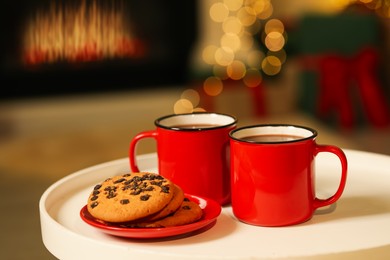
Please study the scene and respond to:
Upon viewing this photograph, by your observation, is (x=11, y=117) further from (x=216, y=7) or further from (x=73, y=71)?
(x=216, y=7)

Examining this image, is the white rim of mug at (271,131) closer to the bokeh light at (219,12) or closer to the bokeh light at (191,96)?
the bokeh light at (191,96)

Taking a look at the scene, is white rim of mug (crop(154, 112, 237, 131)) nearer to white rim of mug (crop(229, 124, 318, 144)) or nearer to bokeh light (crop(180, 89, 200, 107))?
white rim of mug (crop(229, 124, 318, 144))

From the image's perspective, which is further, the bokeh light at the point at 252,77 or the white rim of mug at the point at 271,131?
the bokeh light at the point at 252,77

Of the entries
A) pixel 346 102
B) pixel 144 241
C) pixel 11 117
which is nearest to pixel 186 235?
pixel 144 241

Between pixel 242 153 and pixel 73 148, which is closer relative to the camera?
pixel 242 153

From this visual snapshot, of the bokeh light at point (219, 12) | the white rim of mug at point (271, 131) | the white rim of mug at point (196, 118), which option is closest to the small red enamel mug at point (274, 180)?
the white rim of mug at point (271, 131)

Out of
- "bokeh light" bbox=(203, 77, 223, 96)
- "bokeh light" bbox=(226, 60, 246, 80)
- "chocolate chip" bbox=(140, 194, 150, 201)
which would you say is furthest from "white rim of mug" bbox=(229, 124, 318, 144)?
"bokeh light" bbox=(226, 60, 246, 80)
